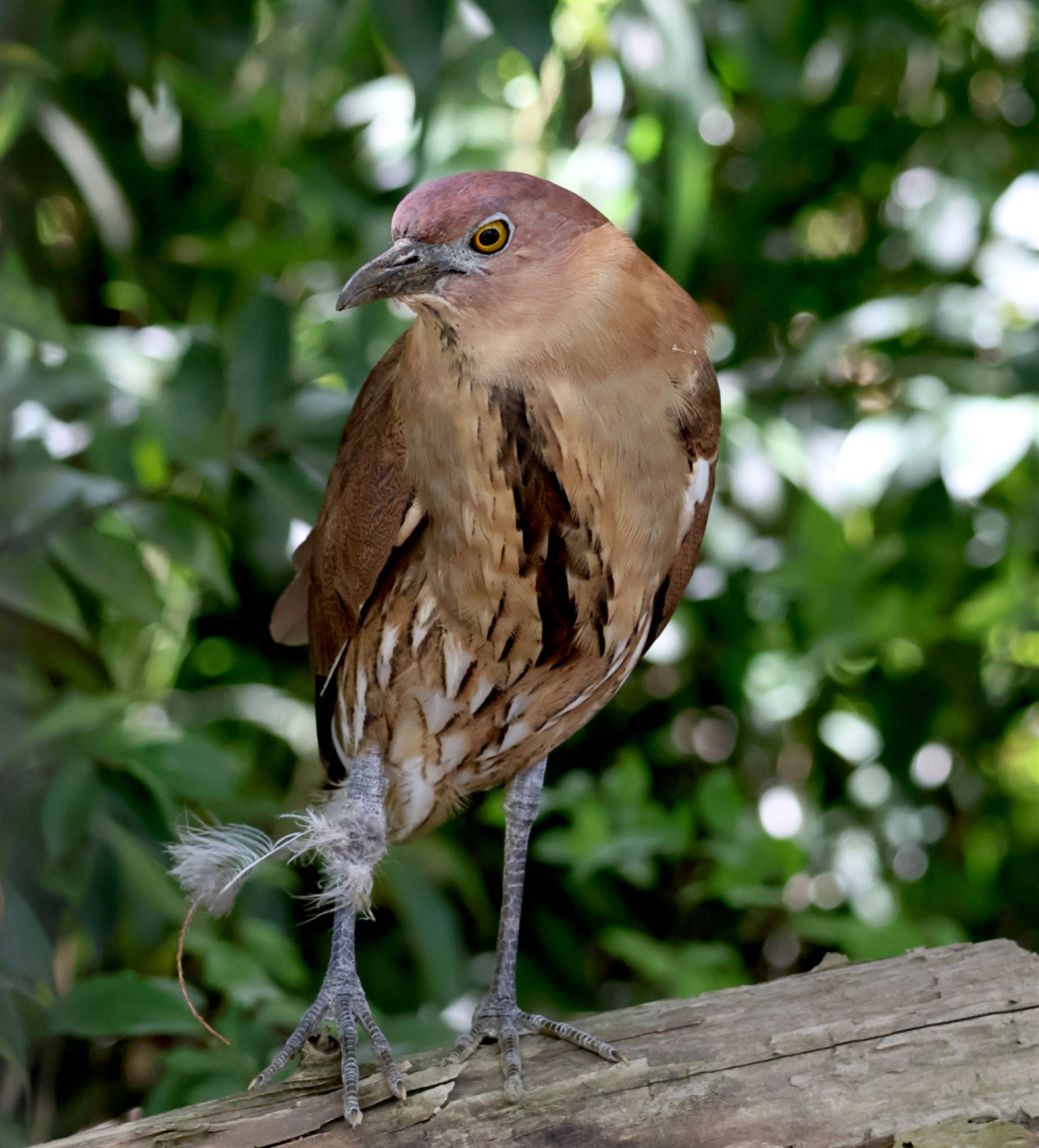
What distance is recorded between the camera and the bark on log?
46.4 inches

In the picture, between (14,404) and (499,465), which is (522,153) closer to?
(14,404)

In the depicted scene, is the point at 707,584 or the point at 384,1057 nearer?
the point at 384,1057

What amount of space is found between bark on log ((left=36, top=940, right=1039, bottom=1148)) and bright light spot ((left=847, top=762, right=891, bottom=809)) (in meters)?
0.88

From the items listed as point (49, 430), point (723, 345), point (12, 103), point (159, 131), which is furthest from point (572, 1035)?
point (159, 131)

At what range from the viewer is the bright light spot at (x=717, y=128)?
227cm

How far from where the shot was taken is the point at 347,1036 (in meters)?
1.27

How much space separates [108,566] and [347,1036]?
0.66 metres

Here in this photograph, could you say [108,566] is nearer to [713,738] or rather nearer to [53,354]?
[53,354]

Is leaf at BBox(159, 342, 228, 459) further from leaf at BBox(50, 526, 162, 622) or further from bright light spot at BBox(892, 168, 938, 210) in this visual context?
bright light spot at BBox(892, 168, 938, 210)

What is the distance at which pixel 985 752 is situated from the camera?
2.35m

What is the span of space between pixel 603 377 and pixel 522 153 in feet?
3.41

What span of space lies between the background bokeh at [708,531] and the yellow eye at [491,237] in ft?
1.19

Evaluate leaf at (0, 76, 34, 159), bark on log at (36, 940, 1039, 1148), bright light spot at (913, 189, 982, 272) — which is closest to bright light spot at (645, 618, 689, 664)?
bark on log at (36, 940, 1039, 1148)

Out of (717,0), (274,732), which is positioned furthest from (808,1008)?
(717,0)
